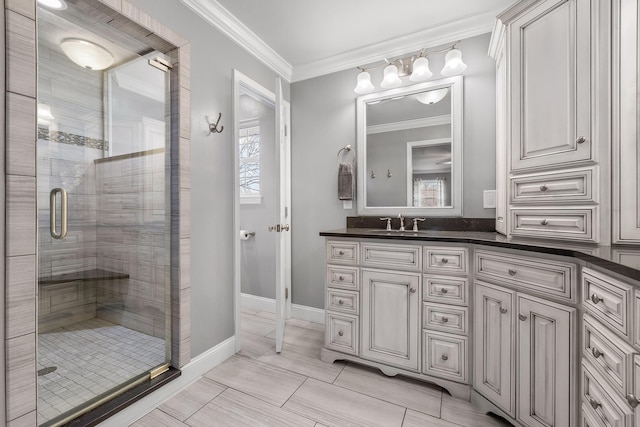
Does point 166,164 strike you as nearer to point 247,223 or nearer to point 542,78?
point 247,223

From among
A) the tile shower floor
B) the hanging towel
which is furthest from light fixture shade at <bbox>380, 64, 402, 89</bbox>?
the tile shower floor

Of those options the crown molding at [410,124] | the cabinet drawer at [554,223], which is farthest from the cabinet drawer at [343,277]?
the crown molding at [410,124]

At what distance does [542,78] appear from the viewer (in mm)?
1431

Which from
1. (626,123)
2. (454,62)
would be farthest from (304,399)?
(454,62)

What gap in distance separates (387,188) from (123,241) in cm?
201

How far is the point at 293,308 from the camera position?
2842 millimetres

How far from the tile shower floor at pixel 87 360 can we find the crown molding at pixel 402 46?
2.61m

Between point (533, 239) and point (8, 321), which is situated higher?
point (533, 239)

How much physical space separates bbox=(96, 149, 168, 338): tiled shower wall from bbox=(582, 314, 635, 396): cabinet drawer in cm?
214

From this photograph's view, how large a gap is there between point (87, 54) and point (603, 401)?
2.72 metres

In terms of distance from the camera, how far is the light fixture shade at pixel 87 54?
136cm

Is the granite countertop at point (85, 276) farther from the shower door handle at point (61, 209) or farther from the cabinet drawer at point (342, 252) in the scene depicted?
the cabinet drawer at point (342, 252)

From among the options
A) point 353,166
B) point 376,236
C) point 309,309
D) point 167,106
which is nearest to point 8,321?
point 167,106

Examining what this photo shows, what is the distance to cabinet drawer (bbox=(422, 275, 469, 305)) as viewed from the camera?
1607mm
